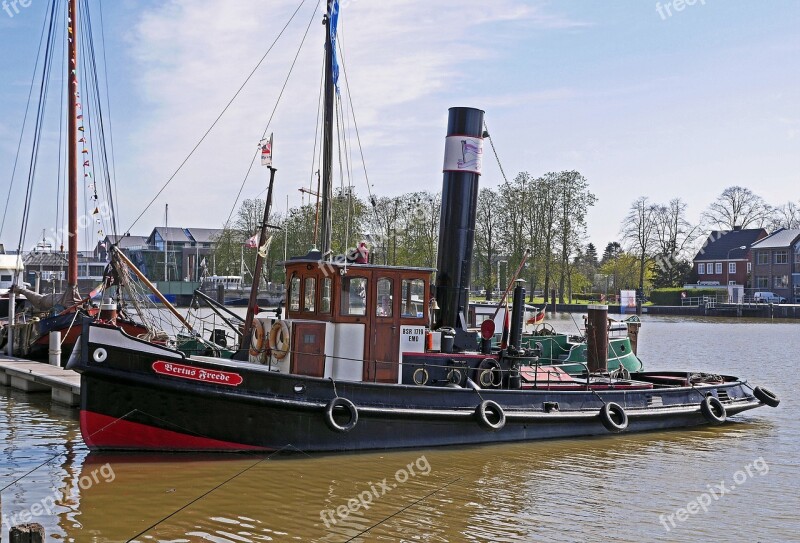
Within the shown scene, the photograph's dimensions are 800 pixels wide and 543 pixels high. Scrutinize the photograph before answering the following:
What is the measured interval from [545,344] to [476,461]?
8505 millimetres

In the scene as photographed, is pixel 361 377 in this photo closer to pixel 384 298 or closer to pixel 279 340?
pixel 384 298

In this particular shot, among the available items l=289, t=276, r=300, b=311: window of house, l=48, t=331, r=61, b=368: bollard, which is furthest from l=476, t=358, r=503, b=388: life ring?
l=48, t=331, r=61, b=368: bollard

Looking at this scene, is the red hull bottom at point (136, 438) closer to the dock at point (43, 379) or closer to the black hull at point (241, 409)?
the black hull at point (241, 409)

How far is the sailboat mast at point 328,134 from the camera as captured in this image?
42.2 feet

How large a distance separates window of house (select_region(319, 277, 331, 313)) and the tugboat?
2 cm

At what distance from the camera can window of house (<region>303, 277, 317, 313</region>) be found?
1233 centimetres

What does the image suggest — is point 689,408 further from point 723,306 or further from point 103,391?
point 723,306

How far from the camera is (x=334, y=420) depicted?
1166cm

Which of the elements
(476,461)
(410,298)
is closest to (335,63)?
(410,298)

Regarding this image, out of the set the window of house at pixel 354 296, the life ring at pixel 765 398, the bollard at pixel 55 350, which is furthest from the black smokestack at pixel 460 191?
the bollard at pixel 55 350

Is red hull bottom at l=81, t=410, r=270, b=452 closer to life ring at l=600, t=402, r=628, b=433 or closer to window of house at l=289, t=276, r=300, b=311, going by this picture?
window of house at l=289, t=276, r=300, b=311

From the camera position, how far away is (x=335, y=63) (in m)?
13.6

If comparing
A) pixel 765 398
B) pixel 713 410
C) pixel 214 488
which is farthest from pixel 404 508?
pixel 765 398

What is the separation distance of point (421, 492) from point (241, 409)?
2.75 metres
